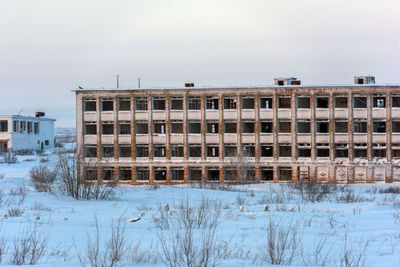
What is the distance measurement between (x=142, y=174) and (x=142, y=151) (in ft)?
7.90

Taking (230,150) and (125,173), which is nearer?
(230,150)

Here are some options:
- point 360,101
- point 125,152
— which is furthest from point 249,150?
point 125,152

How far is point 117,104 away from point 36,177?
1726cm

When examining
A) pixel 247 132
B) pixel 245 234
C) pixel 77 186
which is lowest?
pixel 245 234

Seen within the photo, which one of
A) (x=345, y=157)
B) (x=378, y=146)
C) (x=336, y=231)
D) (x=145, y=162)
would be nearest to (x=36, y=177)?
(x=145, y=162)

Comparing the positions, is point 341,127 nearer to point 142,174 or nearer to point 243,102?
point 243,102

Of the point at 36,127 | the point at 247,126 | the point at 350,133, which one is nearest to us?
the point at 350,133

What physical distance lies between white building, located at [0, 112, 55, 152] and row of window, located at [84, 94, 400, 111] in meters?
26.9

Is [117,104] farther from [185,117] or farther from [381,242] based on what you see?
[381,242]

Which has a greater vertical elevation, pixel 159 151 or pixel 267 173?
pixel 159 151

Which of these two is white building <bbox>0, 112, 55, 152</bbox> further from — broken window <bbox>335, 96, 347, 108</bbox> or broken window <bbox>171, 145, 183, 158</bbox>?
broken window <bbox>335, 96, 347, 108</bbox>

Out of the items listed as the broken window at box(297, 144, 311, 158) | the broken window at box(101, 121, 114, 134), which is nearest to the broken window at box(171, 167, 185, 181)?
the broken window at box(101, 121, 114, 134)

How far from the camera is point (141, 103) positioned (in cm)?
4625

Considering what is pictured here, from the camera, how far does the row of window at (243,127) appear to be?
4438 cm
